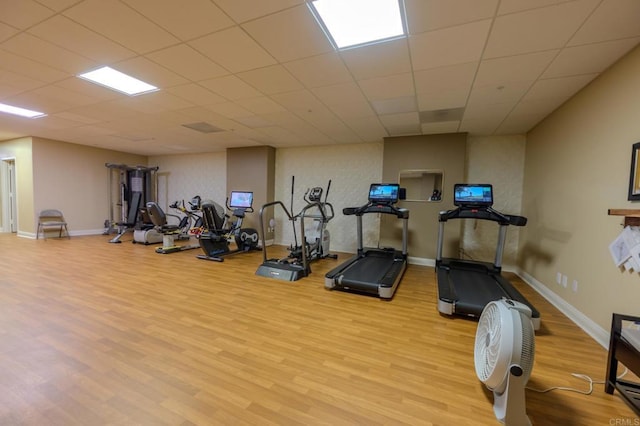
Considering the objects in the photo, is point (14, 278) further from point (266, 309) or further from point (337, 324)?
point (337, 324)

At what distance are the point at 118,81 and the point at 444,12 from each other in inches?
149

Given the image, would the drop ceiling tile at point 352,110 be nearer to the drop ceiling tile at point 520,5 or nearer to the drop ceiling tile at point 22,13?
the drop ceiling tile at point 520,5

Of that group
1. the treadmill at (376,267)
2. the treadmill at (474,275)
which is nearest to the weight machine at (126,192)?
the treadmill at (376,267)

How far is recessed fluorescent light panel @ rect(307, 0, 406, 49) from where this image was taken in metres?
1.92

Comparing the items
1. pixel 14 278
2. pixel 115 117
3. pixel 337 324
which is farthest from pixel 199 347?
pixel 115 117

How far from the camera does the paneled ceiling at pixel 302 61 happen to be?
198 cm

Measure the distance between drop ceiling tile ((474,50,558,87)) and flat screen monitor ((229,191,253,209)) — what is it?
503 cm

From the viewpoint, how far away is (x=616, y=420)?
5.05ft

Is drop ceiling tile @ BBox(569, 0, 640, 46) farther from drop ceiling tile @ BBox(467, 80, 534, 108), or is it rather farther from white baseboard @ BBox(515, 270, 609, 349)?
white baseboard @ BBox(515, 270, 609, 349)

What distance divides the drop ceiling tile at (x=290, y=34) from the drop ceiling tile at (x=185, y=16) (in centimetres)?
23

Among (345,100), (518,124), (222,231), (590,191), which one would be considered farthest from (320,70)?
(222,231)

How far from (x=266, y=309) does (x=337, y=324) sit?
2.79 feet

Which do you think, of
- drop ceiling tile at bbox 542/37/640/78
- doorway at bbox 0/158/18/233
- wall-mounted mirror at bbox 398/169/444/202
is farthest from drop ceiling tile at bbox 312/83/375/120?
doorway at bbox 0/158/18/233

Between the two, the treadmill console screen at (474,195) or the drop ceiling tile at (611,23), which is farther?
the treadmill console screen at (474,195)
